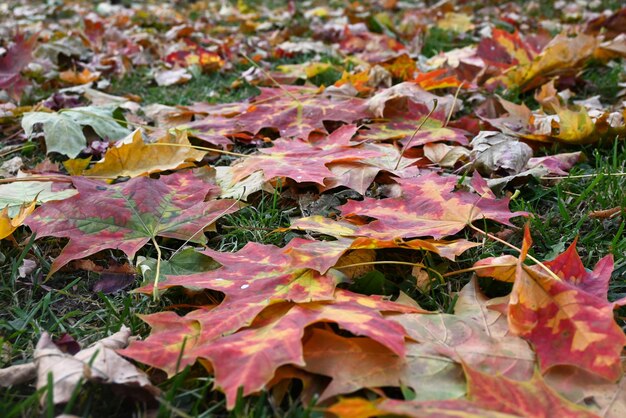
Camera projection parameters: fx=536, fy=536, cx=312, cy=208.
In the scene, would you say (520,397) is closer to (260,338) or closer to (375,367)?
(375,367)

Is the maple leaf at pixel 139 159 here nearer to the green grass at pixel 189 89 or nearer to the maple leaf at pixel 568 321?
the green grass at pixel 189 89

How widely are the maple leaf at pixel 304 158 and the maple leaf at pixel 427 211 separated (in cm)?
17

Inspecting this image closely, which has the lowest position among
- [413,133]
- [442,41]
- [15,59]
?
[442,41]

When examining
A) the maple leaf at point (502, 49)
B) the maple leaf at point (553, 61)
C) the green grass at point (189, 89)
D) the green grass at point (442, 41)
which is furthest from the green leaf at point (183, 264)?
the green grass at point (442, 41)

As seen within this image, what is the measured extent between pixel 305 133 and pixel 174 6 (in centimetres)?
532

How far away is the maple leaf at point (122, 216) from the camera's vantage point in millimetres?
1061

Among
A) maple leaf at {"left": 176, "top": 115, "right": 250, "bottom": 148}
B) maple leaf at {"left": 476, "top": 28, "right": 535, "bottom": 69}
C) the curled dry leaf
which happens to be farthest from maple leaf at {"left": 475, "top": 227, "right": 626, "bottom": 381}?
maple leaf at {"left": 476, "top": 28, "right": 535, "bottom": 69}

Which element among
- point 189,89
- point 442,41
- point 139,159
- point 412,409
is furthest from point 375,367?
point 442,41

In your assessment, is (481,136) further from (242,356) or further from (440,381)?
(242,356)

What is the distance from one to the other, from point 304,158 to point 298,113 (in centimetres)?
42

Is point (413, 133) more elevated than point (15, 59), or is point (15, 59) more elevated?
point (15, 59)

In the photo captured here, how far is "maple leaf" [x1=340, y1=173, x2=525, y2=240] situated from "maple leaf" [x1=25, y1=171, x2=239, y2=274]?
32 centimetres

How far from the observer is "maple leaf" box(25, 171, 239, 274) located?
41.8 inches

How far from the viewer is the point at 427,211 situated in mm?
1098
